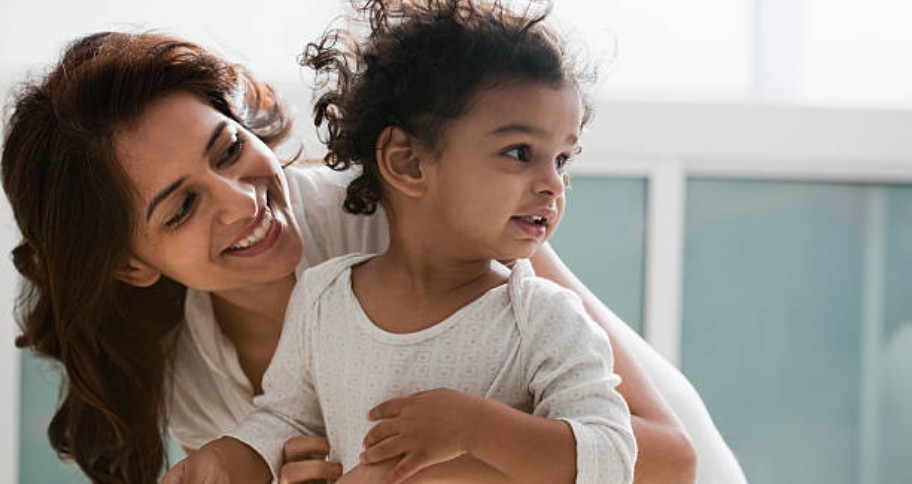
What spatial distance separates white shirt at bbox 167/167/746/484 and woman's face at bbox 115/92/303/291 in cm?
12

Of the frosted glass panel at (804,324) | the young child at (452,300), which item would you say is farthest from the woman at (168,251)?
the frosted glass panel at (804,324)

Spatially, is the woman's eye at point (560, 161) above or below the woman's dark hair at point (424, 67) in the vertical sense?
below

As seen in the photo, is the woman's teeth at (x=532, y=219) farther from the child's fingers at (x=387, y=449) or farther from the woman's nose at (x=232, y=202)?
the woman's nose at (x=232, y=202)

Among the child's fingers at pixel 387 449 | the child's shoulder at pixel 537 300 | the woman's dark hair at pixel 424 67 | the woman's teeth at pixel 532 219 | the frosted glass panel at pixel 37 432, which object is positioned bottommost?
the frosted glass panel at pixel 37 432

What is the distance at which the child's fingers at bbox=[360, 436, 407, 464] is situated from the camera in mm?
924

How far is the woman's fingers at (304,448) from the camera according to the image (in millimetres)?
1112

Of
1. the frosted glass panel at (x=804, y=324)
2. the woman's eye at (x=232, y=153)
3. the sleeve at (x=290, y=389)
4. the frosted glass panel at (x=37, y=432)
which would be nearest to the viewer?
the sleeve at (x=290, y=389)

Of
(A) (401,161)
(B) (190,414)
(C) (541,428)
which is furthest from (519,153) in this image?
(B) (190,414)

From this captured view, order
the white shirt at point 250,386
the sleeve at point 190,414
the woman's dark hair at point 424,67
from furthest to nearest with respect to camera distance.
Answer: the sleeve at point 190,414 < the white shirt at point 250,386 < the woman's dark hair at point 424,67

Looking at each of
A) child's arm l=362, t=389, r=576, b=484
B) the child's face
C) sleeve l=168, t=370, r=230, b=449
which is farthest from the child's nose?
sleeve l=168, t=370, r=230, b=449

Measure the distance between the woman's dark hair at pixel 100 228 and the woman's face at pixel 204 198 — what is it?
26mm

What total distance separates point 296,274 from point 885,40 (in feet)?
6.07

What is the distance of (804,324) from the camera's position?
2531 mm

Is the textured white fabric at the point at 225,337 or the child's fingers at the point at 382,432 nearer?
the child's fingers at the point at 382,432
